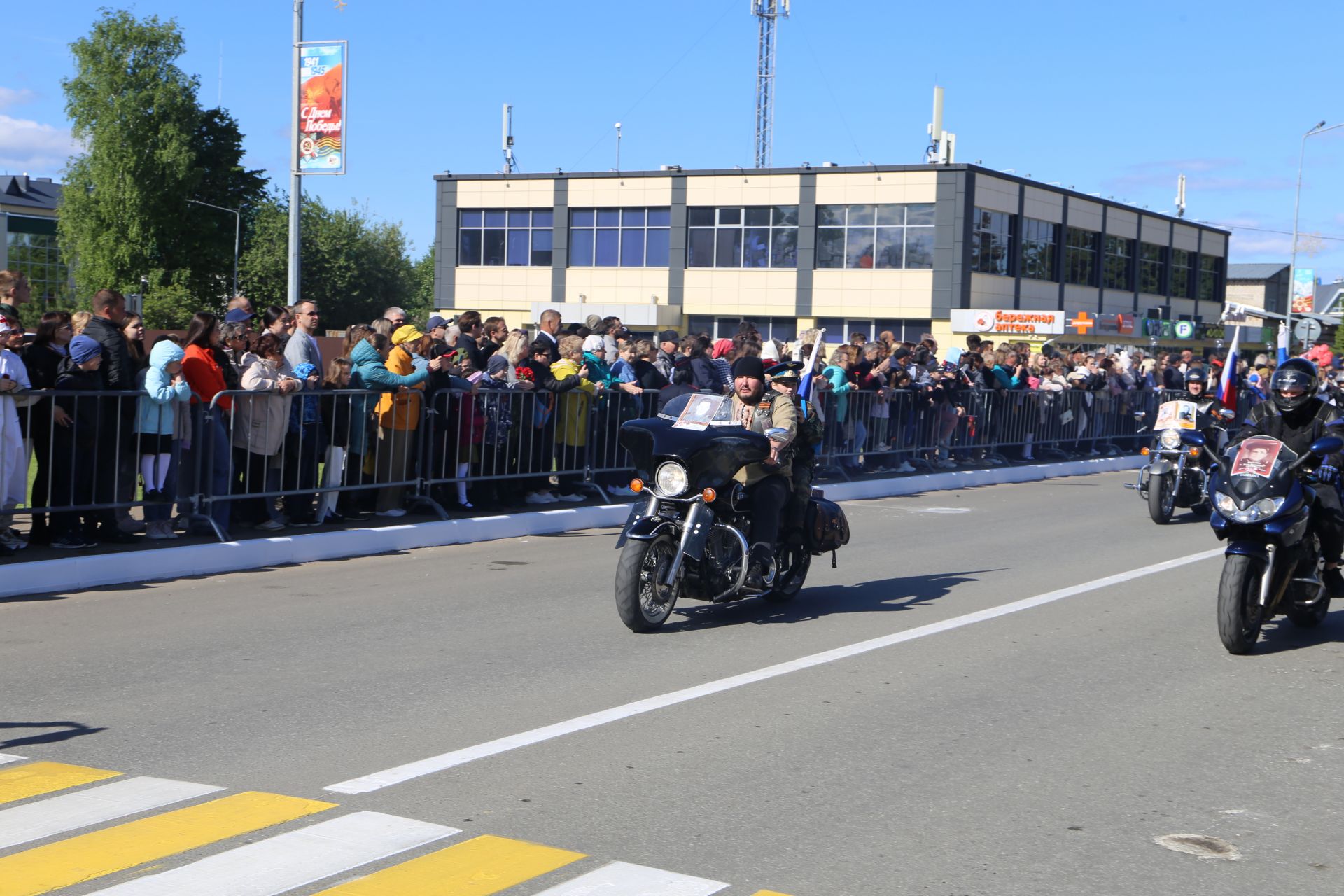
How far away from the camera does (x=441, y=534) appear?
1292 cm

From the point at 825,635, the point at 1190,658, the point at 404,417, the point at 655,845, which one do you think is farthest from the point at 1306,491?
the point at 404,417

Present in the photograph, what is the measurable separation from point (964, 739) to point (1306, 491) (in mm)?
3318

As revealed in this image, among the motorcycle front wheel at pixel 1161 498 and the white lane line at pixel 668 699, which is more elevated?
the motorcycle front wheel at pixel 1161 498

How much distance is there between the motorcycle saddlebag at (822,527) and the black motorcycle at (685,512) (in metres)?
0.66

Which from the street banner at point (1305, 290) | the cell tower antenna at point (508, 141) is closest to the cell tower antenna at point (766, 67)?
the cell tower antenna at point (508, 141)

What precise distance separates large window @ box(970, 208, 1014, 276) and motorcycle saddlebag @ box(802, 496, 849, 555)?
153 feet

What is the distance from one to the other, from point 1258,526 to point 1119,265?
203 ft

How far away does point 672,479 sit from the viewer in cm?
871

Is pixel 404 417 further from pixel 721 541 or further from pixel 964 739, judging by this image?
pixel 964 739

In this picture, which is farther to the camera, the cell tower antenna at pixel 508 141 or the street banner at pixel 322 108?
the cell tower antenna at pixel 508 141

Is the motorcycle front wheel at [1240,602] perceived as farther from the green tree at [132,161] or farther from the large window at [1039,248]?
the green tree at [132,161]

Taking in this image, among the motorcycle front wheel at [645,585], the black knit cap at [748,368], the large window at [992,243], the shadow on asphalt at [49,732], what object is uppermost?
the large window at [992,243]

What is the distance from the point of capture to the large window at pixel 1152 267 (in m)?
68.8

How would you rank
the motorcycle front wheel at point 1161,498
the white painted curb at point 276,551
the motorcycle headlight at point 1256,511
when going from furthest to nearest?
the motorcycle front wheel at point 1161,498 → the white painted curb at point 276,551 → the motorcycle headlight at point 1256,511
